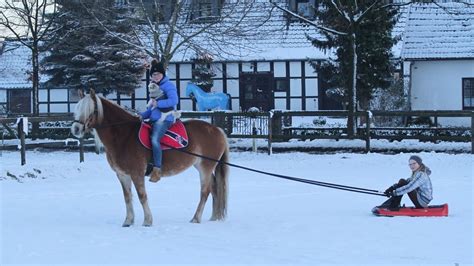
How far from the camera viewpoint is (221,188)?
1048cm

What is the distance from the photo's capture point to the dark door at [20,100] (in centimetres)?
4322

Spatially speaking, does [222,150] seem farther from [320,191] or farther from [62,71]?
[62,71]

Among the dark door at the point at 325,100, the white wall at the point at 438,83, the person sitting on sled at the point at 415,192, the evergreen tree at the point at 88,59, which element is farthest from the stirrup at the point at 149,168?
the white wall at the point at 438,83

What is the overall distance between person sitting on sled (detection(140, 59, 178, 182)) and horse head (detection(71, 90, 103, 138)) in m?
0.62

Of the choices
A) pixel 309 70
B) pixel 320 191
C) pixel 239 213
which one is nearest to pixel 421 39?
pixel 309 70

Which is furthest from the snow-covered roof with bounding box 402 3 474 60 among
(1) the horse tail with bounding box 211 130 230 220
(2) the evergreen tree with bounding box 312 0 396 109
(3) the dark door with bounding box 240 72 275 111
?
(1) the horse tail with bounding box 211 130 230 220

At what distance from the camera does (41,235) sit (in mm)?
9000

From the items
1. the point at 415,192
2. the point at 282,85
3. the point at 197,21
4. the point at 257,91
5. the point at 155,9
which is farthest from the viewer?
the point at 257,91

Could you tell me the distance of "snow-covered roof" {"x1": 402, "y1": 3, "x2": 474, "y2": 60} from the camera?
116 ft

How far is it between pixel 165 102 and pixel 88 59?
25.2 metres

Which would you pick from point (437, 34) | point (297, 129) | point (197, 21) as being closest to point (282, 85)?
point (437, 34)

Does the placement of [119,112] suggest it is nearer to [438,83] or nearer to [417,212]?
[417,212]

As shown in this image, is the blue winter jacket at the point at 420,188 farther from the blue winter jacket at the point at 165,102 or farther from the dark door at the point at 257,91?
the dark door at the point at 257,91

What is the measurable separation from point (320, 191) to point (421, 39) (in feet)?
80.4
